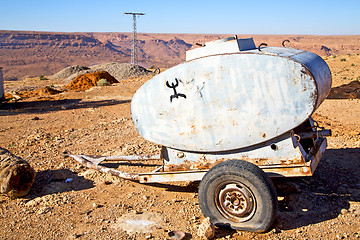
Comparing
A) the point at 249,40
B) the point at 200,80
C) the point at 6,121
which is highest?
the point at 249,40

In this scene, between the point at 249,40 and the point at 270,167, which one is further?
the point at 249,40

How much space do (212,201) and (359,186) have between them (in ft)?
7.96

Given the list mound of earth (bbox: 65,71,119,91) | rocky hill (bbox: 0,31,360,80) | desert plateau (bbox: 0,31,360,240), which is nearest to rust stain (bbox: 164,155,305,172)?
desert plateau (bbox: 0,31,360,240)

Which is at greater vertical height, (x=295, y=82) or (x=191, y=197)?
(x=295, y=82)

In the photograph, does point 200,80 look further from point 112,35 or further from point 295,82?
point 112,35

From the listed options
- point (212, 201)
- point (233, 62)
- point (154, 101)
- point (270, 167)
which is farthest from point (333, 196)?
point (154, 101)

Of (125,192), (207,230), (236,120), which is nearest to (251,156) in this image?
(236,120)

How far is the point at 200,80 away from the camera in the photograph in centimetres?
386

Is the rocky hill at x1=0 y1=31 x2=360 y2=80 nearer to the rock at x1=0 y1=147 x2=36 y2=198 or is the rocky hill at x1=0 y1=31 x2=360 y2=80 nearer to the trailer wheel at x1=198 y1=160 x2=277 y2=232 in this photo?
the rock at x1=0 y1=147 x2=36 y2=198


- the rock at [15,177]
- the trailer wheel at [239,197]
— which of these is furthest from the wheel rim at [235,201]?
the rock at [15,177]

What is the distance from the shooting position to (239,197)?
3.58 m

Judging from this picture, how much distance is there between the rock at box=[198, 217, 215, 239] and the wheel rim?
215mm

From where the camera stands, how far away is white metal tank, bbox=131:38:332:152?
11.8 ft

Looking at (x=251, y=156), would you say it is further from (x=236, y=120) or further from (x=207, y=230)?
(x=207, y=230)
